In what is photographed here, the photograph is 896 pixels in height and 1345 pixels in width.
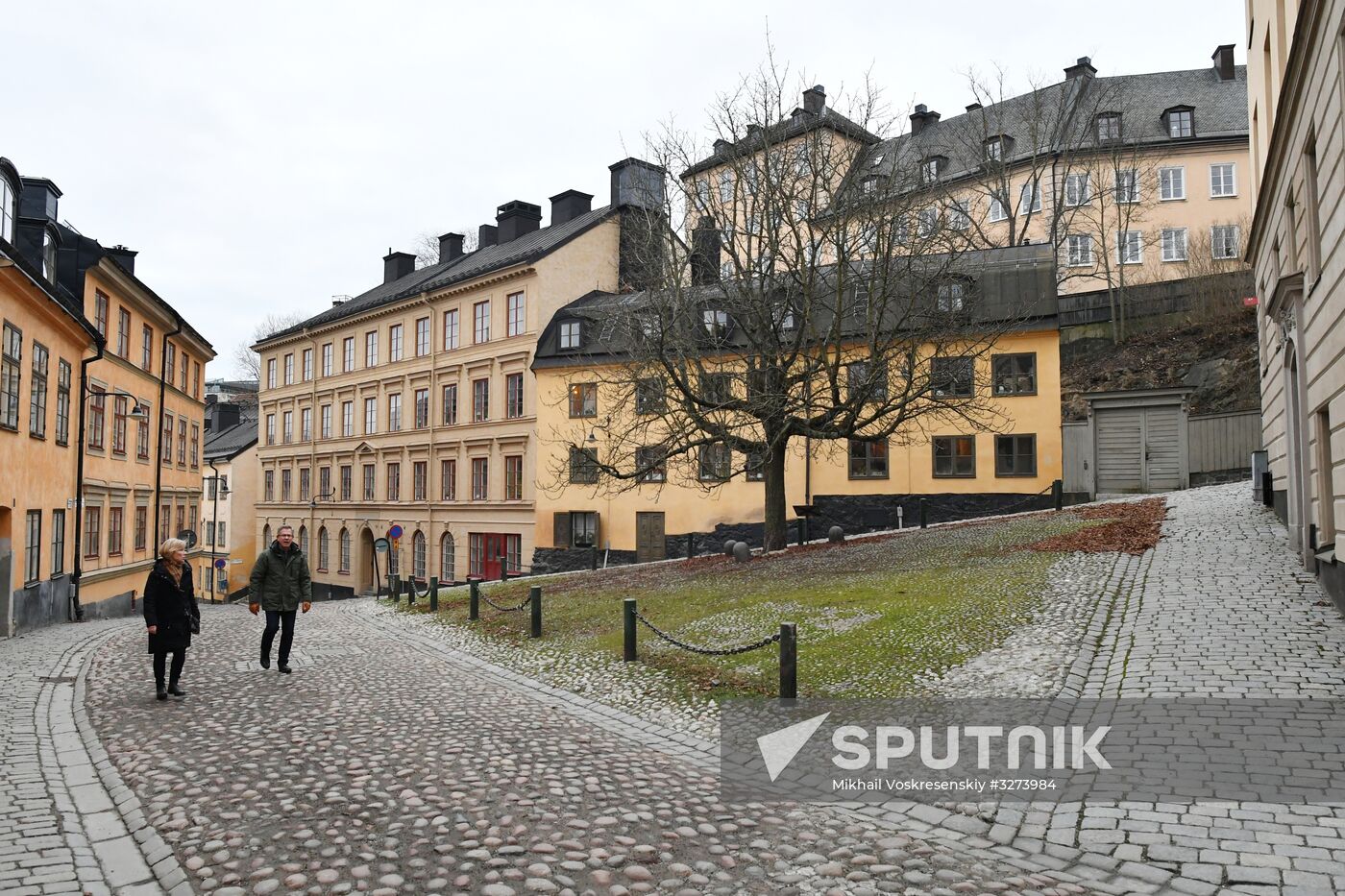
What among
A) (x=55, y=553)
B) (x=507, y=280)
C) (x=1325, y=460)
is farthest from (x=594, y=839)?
(x=507, y=280)

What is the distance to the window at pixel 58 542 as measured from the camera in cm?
2159

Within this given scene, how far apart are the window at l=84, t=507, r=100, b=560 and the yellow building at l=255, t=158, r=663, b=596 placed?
15.6 m

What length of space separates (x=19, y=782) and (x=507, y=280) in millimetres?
34651

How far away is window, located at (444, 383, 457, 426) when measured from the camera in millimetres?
42625

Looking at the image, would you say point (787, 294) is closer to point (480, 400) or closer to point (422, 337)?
point (480, 400)

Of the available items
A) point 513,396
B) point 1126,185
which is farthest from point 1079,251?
point 513,396

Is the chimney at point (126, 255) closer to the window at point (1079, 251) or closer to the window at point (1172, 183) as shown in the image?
the window at point (1079, 251)

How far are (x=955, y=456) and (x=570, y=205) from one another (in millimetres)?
23291

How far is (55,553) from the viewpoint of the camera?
21.9 m

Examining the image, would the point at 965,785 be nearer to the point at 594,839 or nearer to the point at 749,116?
the point at 594,839

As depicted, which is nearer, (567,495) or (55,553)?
(55,553)

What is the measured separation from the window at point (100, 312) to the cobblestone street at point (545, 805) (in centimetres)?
1868

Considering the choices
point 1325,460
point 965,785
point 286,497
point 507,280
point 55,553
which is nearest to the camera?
point 965,785

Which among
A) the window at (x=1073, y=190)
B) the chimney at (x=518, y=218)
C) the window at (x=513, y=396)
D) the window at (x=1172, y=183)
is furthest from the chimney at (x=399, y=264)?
the window at (x=1172, y=183)
